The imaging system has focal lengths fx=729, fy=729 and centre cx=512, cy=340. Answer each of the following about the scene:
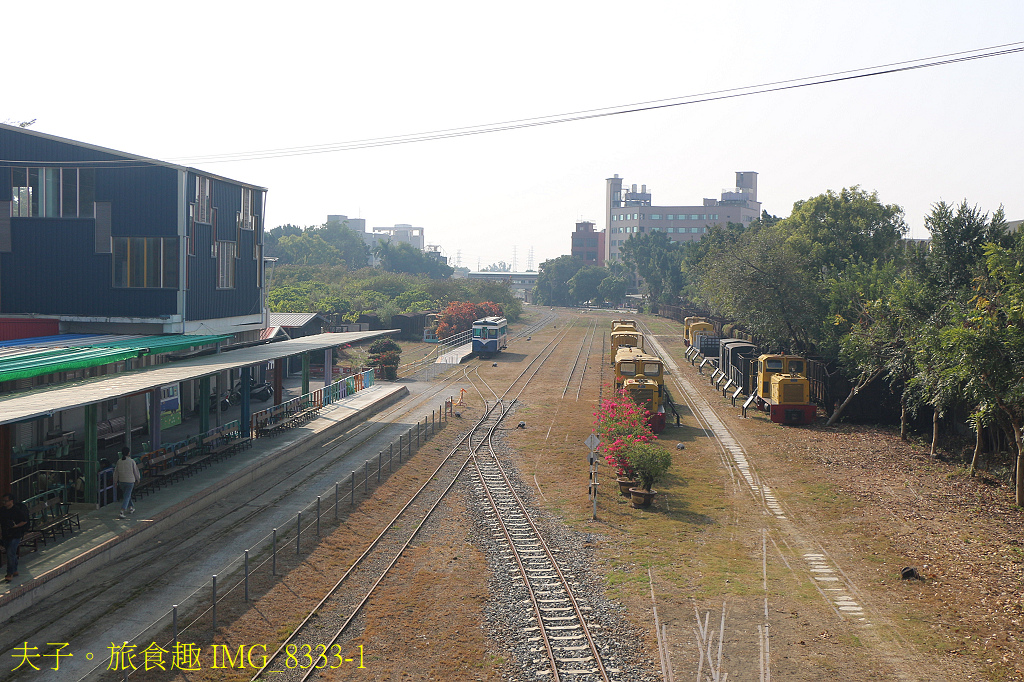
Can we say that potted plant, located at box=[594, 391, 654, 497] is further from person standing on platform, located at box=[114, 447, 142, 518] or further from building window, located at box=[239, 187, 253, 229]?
building window, located at box=[239, 187, 253, 229]

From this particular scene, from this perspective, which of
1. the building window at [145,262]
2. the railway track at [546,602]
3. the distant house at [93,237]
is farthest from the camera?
the building window at [145,262]

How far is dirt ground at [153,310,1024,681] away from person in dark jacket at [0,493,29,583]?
4.35 meters

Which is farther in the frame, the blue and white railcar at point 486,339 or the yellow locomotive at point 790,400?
the blue and white railcar at point 486,339

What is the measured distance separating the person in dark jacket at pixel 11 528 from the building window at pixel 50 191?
19.9 metres

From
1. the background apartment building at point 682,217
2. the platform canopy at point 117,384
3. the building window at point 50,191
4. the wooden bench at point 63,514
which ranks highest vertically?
the background apartment building at point 682,217

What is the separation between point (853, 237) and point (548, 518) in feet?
159

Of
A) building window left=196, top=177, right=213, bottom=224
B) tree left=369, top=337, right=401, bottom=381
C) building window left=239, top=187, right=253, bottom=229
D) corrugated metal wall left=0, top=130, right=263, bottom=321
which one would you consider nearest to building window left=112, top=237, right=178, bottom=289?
corrugated metal wall left=0, top=130, right=263, bottom=321

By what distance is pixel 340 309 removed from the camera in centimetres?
7994

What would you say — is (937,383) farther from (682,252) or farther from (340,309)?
(682,252)

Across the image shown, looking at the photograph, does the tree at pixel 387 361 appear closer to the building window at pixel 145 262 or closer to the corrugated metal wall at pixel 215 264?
the corrugated metal wall at pixel 215 264

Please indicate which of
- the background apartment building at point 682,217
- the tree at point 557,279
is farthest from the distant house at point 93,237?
the background apartment building at point 682,217

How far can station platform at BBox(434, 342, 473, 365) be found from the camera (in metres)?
58.9

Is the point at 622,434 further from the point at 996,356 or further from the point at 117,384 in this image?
the point at 117,384

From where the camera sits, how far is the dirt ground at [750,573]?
41.0 feet
